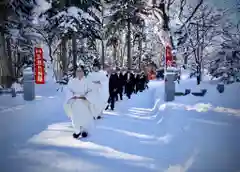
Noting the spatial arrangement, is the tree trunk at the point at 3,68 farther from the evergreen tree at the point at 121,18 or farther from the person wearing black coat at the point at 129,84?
the evergreen tree at the point at 121,18

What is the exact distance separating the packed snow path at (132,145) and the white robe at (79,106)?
32 cm

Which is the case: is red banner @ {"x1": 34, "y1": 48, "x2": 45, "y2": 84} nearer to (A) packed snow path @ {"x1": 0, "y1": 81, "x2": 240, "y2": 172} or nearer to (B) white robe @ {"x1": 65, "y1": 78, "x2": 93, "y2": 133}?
(A) packed snow path @ {"x1": 0, "y1": 81, "x2": 240, "y2": 172}

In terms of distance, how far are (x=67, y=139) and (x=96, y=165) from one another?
1.68 m

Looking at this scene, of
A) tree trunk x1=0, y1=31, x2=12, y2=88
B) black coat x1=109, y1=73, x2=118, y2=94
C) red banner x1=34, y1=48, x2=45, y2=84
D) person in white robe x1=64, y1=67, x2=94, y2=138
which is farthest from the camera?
red banner x1=34, y1=48, x2=45, y2=84

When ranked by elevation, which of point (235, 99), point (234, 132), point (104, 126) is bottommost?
point (104, 126)

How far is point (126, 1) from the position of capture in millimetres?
23219

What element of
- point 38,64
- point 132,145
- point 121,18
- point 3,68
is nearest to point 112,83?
point 3,68

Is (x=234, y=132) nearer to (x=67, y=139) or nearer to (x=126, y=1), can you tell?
(x=67, y=139)

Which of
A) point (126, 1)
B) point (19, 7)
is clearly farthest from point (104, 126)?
point (126, 1)

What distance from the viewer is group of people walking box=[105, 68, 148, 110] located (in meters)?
10.3

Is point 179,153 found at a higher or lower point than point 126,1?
lower

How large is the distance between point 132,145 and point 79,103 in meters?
1.41

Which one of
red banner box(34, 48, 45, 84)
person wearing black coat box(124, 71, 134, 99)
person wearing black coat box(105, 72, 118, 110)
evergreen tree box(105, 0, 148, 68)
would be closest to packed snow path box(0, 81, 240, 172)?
person wearing black coat box(105, 72, 118, 110)

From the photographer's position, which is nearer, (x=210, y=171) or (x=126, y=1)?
(x=210, y=171)
